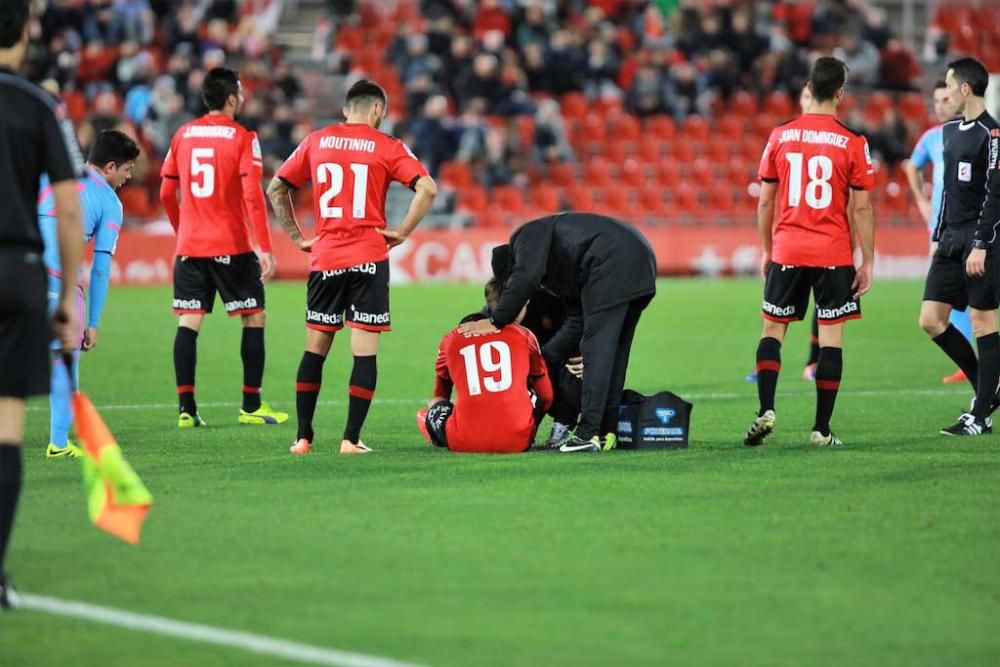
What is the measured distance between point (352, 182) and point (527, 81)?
22.0 m

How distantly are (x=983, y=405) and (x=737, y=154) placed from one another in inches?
852

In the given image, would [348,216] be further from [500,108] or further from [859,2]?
[859,2]

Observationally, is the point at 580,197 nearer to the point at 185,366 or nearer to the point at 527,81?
the point at 527,81

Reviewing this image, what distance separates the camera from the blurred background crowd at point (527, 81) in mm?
28047

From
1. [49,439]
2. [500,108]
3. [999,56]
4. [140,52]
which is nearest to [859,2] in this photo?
[999,56]

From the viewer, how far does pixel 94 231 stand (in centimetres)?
920

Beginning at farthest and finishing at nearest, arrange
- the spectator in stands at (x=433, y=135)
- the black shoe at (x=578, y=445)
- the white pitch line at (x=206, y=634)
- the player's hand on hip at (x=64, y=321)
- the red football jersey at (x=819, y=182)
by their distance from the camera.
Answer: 1. the spectator in stands at (x=433, y=135)
2. the red football jersey at (x=819, y=182)
3. the black shoe at (x=578, y=445)
4. the player's hand on hip at (x=64, y=321)
5. the white pitch line at (x=206, y=634)

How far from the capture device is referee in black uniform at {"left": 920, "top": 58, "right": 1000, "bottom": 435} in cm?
1027

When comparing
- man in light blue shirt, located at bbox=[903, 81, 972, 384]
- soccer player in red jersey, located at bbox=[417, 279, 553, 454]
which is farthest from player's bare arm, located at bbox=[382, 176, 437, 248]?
man in light blue shirt, located at bbox=[903, 81, 972, 384]

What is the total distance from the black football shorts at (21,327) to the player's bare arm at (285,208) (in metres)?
4.13

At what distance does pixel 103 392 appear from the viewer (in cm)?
1325

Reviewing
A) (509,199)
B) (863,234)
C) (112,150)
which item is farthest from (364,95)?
(509,199)

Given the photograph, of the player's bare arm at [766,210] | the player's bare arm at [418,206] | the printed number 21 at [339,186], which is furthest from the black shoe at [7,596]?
the player's bare arm at [766,210]

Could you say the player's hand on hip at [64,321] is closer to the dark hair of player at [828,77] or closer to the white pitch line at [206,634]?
the white pitch line at [206,634]
